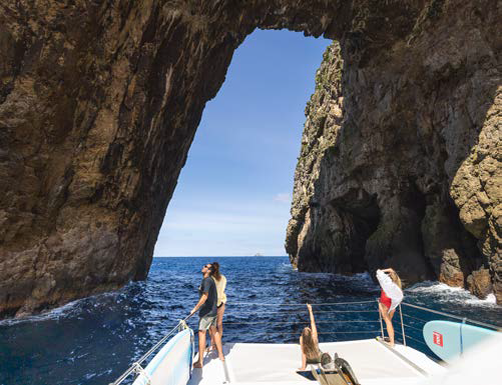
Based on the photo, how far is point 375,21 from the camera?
70.0 feet

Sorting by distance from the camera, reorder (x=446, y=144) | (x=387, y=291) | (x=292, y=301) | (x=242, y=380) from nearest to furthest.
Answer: (x=242, y=380)
(x=387, y=291)
(x=292, y=301)
(x=446, y=144)

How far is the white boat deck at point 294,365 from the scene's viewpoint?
189 inches

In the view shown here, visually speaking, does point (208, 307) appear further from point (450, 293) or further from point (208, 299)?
point (450, 293)

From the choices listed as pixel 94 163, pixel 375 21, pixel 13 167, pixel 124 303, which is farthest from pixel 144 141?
pixel 375 21

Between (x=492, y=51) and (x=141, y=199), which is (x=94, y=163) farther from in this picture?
(x=492, y=51)

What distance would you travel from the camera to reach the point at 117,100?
16328 millimetres

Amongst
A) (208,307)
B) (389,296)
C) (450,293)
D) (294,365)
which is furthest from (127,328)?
(450,293)

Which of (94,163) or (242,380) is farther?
(94,163)

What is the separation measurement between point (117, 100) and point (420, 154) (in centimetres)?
2238

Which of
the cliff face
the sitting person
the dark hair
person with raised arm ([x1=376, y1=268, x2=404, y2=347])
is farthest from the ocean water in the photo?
the cliff face

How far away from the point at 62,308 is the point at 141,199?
7.88 meters

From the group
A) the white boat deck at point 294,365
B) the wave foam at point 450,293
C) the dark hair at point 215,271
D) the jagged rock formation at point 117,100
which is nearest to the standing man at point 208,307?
the dark hair at point 215,271

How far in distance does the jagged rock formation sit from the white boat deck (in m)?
12.2

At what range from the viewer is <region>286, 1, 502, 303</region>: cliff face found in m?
16.3
